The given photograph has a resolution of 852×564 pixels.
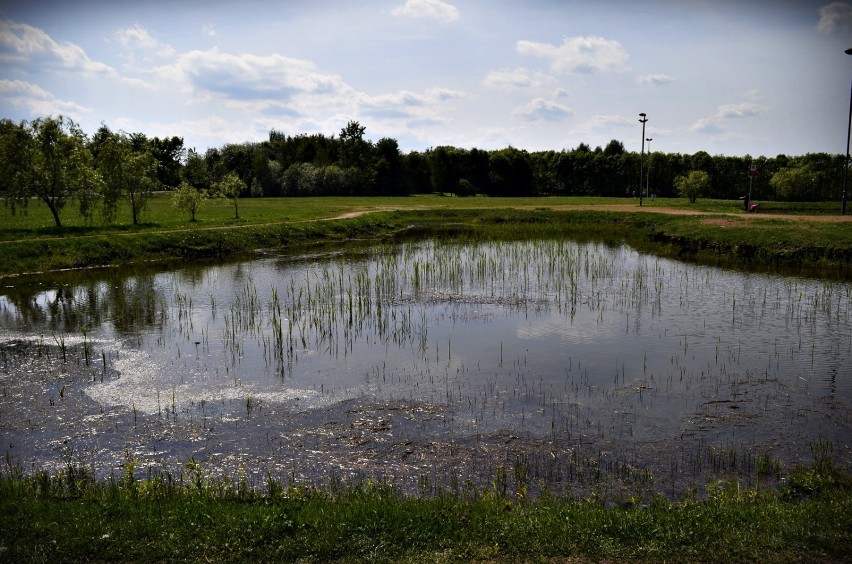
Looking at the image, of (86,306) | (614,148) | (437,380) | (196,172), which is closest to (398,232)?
(86,306)

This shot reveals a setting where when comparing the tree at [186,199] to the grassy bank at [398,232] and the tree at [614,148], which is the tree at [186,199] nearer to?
the grassy bank at [398,232]

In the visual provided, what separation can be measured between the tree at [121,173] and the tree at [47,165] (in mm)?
1259

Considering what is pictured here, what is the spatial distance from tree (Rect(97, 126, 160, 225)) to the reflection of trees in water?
590 inches

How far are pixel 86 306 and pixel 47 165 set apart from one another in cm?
1908

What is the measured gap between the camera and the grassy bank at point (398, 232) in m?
33.7

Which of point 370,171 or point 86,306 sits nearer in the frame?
point 86,306

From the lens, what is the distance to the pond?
1109 centimetres

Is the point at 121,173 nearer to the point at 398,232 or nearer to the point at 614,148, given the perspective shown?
the point at 398,232

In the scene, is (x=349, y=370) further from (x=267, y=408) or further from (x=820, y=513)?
(x=820, y=513)

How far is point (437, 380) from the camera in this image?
15469 millimetres

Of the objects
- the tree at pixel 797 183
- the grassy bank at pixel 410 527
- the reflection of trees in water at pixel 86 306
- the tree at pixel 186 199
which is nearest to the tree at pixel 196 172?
the tree at pixel 186 199

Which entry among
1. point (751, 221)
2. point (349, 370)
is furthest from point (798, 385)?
point (751, 221)

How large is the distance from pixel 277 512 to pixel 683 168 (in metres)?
100

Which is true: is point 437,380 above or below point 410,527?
below
